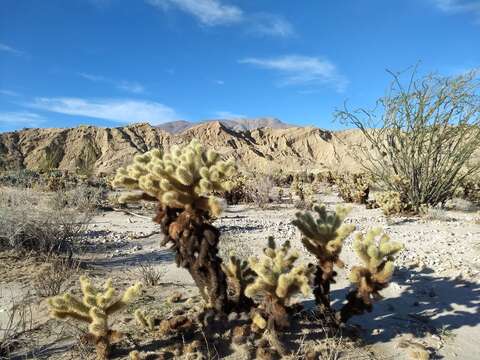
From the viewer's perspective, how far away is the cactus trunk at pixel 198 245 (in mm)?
2992

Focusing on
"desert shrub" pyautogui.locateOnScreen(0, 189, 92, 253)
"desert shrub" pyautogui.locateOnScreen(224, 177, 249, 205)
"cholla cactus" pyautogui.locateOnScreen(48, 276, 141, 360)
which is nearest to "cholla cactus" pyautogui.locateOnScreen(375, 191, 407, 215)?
"desert shrub" pyautogui.locateOnScreen(224, 177, 249, 205)

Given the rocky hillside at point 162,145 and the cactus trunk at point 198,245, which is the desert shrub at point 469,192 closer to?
the cactus trunk at point 198,245

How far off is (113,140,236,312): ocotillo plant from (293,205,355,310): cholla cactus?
0.68m

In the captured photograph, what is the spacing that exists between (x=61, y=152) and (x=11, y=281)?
41.7 m

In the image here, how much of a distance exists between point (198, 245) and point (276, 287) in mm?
622

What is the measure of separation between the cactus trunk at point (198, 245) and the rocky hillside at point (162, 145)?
114 feet

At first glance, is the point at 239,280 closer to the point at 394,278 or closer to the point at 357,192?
the point at 394,278

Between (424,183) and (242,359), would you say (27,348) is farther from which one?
(424,183)

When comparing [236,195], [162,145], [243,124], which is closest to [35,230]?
[236,195]

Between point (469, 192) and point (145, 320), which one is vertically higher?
point (469, 192)

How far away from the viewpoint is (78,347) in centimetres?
295

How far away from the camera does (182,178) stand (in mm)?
2840

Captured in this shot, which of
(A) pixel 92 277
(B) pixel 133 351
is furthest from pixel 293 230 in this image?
(B) pixel 133 351

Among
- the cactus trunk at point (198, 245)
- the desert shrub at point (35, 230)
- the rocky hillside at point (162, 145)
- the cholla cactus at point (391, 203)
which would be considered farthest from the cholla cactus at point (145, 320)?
the rocky hillside at point (162, 145)
